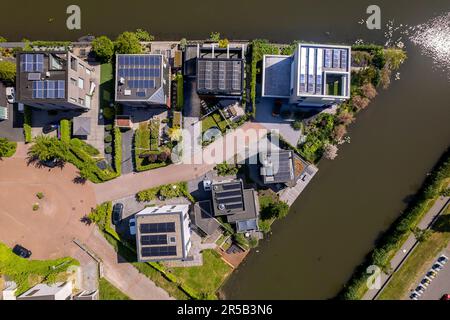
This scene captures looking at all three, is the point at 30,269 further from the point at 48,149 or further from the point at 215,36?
the point at 215,36

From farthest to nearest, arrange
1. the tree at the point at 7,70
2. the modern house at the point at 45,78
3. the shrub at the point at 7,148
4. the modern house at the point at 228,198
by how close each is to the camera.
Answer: the shrub at the point at 7,148, the tree at the point at 7,70, the modern house at the point at 228,198, the modern house at the point at 45,78

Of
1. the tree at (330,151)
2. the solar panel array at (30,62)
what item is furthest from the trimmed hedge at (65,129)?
the tree at (330,151)

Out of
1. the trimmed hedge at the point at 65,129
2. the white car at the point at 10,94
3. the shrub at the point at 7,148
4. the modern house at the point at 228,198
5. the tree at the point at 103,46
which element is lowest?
the modern house at the point at 228,198

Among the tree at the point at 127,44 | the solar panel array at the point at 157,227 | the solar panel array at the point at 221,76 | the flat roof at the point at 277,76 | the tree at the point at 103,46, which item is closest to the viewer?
the solar panel array at the point at 157,227

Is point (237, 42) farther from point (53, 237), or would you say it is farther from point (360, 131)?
point (53, 237)

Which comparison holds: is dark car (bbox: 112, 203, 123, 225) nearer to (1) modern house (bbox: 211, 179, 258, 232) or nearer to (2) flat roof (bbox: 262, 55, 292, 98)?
(1) modern house (bbox: 211, 179, 258, 232)

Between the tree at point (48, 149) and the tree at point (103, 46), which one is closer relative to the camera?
the tree at point (48, 149)

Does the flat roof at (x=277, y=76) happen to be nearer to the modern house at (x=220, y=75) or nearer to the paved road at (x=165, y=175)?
the modern house at (x=220, y=75)
